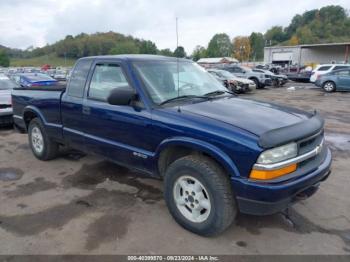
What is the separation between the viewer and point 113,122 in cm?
377

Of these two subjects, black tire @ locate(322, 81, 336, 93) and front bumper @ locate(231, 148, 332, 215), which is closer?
front bumper @ locate(231, 148, 332, 215)

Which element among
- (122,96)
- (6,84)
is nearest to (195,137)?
(122,96)

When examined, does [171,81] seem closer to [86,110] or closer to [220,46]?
[86,110]

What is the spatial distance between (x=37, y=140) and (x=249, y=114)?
407 cm

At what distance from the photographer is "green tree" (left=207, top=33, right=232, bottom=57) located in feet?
383

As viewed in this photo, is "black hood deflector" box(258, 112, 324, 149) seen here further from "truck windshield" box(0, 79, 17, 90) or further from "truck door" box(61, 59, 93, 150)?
"truck windshield" box(0, 79, 17, 90)

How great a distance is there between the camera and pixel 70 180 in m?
4.63

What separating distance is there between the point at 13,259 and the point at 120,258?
Result: 1.00 m

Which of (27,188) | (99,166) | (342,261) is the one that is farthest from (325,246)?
(27,188)

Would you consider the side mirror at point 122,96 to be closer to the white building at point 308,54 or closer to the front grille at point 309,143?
the front grille at point 309,143

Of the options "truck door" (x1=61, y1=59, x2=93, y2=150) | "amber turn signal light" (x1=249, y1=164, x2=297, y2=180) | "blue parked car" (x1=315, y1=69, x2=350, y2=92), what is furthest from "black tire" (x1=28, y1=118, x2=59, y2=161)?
"blue parked car" (x1=315, y1=69, x2=350, y2=92)

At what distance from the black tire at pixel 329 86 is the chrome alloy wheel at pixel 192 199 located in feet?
59.7

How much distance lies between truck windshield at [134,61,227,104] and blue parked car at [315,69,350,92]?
16687 mm

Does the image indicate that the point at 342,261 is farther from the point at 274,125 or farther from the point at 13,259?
the point at 13,259
